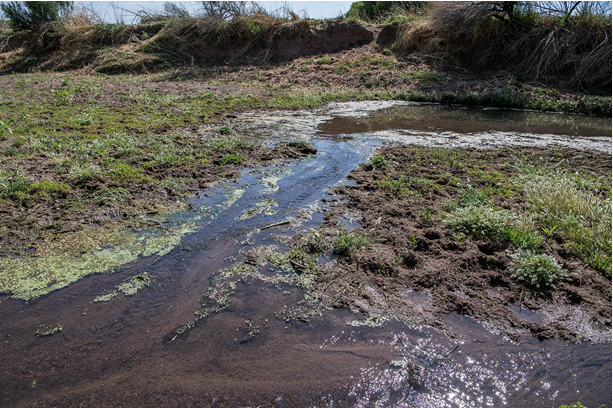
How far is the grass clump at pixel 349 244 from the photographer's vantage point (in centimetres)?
357

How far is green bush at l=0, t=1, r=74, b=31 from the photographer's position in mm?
16102

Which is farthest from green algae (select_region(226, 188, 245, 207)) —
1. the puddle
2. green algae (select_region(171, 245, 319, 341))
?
the puddle

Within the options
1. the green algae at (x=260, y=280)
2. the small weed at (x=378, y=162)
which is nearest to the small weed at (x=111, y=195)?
the green algae at (x=260, y=280)

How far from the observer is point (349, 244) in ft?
11.8

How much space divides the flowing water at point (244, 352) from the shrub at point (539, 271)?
37 cm

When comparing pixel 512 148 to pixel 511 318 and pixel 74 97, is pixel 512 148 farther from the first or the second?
pixel 74 97

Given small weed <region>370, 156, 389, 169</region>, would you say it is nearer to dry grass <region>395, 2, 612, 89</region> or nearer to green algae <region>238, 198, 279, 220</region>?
green algae <region>238, 198, 279, 220</region>

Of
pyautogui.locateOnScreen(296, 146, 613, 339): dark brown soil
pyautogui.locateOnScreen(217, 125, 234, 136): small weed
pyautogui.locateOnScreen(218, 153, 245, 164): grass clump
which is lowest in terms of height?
pyautogui.locateOnScreen(296, 146, 613, 339): dark brown soil

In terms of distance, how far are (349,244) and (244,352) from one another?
1.42 m

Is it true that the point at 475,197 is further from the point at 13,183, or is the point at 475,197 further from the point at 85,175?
the point at 13,183

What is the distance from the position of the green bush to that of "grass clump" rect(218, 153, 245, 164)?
627 inches

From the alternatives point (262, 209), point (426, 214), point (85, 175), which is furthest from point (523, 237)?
point (85, 175)

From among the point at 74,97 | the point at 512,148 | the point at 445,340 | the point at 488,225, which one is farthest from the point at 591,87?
the point at 74,97

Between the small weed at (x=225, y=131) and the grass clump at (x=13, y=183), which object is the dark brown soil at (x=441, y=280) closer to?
the grass clump at (x=13, y=183)
